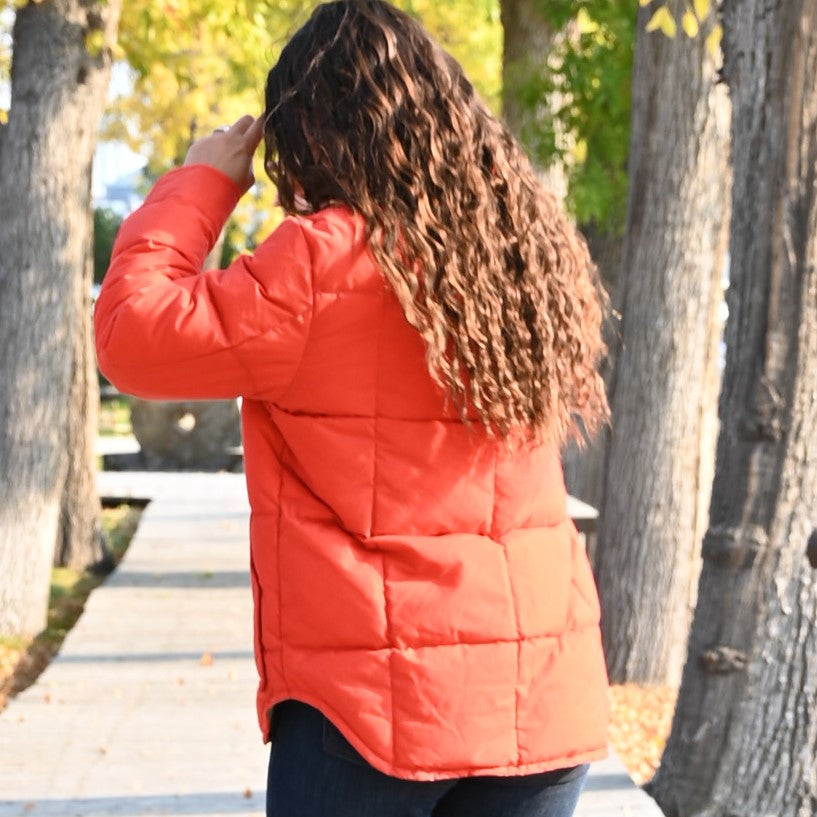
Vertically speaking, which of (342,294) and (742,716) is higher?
(342,294)

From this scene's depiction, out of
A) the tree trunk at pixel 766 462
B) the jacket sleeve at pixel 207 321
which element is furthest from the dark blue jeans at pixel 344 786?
the tree trunk at pixel 766 462

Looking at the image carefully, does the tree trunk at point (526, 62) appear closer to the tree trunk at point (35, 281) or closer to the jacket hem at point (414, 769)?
the tree trunk at point (35, 281)

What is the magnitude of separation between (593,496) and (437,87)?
35.8 ft

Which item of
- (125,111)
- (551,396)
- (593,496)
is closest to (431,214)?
(551,396)

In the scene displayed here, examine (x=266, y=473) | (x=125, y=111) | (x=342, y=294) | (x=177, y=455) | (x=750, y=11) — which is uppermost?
(x=125, y=111)

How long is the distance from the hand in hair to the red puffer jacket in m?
0.14

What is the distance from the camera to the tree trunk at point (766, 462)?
177 inches

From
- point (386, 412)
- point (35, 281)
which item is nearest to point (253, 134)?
point (386, 412)

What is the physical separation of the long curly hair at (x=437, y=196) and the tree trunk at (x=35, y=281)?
6.43m

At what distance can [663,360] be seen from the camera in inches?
311

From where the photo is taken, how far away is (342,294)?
6.51ft

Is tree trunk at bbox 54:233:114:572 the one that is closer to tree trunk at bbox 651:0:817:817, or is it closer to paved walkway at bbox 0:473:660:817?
paved walkway at bbox 0:473:660:817

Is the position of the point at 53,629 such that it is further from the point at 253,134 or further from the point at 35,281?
the point at 253,134

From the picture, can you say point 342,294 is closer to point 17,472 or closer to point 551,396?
point 551,396
